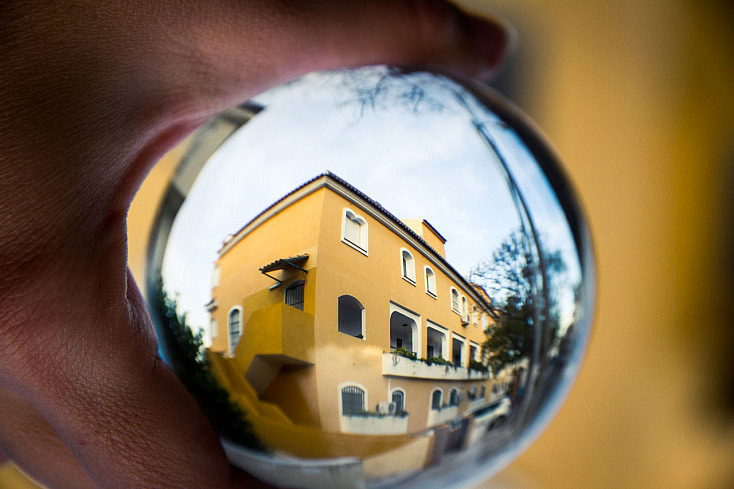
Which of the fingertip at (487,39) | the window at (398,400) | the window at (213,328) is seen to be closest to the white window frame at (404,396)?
the window at (398,400)

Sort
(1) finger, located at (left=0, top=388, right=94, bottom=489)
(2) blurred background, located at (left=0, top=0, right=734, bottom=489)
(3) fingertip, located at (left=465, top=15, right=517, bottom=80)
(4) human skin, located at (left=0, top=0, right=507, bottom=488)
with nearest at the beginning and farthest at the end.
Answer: (4) human skin, located at (left=0, top=0, right=507, bottom=488)
(1) finger, located at (left=0, top=388, right=94, bottom=489)
(3) fingertip, located at (left=465, top=15, right=517, bottom=80)
(2) blurred background, located at (left=0, top=0, right=734, bottom=489)

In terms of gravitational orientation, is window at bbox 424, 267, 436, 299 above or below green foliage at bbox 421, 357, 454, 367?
above

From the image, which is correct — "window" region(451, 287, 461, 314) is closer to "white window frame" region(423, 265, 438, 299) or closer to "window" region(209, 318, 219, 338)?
"white window frame" region(423, 265, 438, 299)

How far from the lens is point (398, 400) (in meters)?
0.31

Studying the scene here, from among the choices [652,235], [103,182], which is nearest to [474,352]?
[103,182]

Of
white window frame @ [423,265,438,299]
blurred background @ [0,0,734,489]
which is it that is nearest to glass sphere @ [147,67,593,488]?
white window frame @ [423,265,438,299]

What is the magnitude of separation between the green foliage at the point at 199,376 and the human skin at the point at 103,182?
0.5 inches

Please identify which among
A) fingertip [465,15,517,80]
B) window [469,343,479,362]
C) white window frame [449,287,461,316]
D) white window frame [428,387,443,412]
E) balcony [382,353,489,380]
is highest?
fingertip [465,15,517,80]

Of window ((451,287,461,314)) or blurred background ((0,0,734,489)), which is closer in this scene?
window ((451,287,461,314))

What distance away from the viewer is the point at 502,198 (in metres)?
0.33

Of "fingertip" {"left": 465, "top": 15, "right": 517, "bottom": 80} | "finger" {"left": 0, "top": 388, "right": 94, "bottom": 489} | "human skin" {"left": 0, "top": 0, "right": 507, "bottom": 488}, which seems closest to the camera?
"human skin" {"left": 0, "top": 0, "right": 507, "bottom": 488}

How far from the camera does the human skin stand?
27 cm

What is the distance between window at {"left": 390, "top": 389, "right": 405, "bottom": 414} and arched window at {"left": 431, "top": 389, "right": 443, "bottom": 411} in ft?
0.06

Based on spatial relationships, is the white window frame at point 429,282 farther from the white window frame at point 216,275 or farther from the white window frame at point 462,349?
the white window frame at point 216,275
